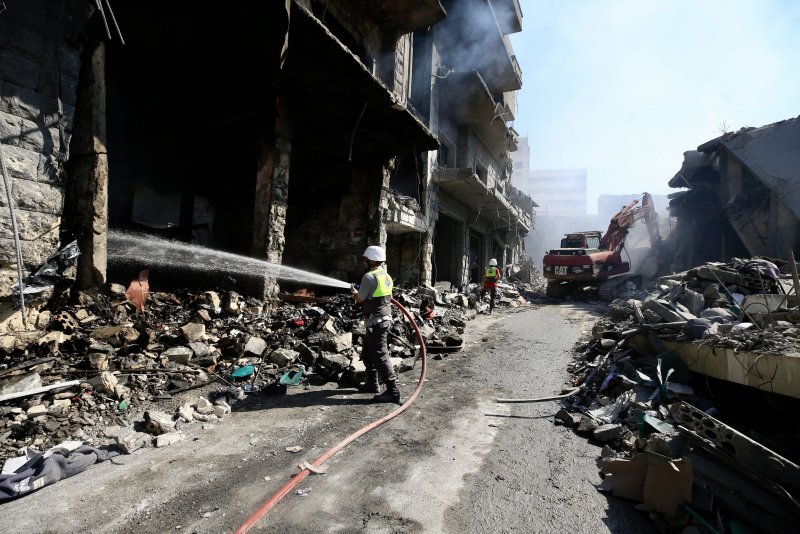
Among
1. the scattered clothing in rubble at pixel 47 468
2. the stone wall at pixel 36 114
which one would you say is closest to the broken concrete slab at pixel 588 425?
the scattered clothing in rubble at pixel 47 468

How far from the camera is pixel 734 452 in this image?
98.6 inches

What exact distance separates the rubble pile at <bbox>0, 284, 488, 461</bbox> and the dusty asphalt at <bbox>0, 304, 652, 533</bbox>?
475 mm

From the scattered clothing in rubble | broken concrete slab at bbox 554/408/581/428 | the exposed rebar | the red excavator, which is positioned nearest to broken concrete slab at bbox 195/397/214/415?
the scattered clothing in rubble

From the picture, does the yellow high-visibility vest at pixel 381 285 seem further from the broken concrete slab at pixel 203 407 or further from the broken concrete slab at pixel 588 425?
the broken concrete slab at pixel 588 425

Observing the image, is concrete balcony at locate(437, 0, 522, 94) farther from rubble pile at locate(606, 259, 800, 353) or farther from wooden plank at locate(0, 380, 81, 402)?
wooden plank at locate(0, 380, 81, 402)

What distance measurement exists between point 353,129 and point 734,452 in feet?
25.3

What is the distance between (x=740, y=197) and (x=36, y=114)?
2008 cm

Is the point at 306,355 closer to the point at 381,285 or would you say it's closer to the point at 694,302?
the point at 381,285

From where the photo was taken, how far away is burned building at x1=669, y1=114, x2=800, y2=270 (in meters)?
12.4

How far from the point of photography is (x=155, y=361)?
4.36 meters

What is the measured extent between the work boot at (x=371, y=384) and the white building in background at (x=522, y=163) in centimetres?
6194

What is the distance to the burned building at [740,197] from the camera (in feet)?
40.8

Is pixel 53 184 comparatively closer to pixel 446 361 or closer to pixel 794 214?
pixel 446 361

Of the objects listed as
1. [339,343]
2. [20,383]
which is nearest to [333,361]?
[339,343]
